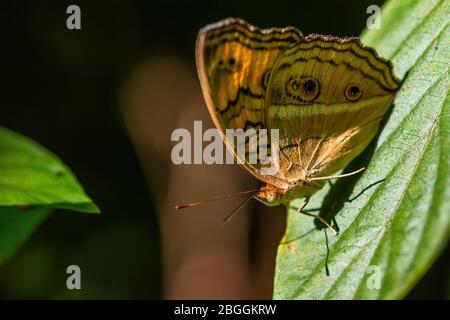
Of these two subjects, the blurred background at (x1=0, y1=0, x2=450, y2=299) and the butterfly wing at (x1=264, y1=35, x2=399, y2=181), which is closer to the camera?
the butterfly wing at (x1=264, y1=35, x2=399, y2=181)

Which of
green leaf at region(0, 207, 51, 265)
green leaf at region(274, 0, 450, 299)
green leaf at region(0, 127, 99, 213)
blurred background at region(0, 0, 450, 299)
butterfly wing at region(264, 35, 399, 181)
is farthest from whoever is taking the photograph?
blurred background at region(0, 0, 450, 299)

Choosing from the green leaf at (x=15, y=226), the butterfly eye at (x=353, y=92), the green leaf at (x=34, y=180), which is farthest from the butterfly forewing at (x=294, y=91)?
the green leaf at (x=15, y=226)

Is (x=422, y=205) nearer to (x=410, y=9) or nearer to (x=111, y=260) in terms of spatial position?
(x=410, y=9)

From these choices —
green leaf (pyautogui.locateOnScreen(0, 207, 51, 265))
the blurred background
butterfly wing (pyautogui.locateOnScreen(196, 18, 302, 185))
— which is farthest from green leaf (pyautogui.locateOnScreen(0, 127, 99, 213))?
the blurred background

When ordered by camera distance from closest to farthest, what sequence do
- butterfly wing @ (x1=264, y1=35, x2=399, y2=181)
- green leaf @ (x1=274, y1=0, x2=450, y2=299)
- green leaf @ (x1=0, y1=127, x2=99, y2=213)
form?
green leaf @ (x1=274, y1=0, x2=450, y2=299)
green leaf @ (x1=0, y1=127, x2=99, y2=213)
butterfly wing @ (x1=264, y1=35, x2=399, y2=181)

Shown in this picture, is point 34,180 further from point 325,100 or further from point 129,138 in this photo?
point 129,138

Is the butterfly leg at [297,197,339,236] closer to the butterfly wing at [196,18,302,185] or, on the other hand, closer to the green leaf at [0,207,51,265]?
the butterfly wing at [196,18,302,185]
